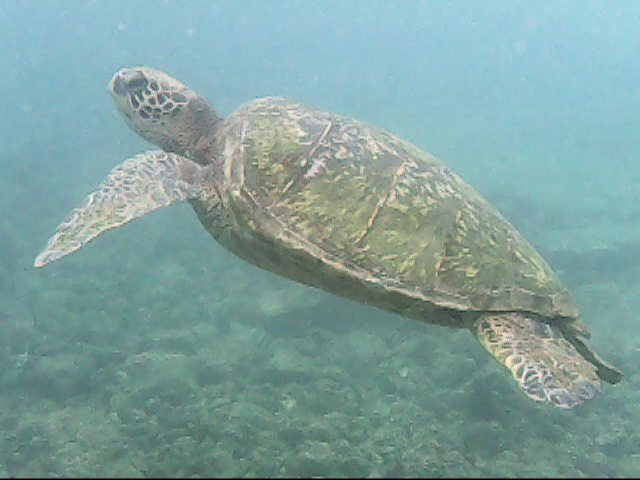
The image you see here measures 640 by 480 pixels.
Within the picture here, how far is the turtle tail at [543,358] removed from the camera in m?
3.16

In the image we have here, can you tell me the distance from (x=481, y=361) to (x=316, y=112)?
9.28 ft

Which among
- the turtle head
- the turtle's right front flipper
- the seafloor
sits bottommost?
the seafloor

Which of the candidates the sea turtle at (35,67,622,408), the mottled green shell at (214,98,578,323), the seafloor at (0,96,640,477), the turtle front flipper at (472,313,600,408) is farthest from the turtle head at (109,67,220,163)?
the turtle front flipper at (472,313,600,408)

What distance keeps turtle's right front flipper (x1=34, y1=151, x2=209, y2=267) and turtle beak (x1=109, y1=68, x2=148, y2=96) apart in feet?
2.35

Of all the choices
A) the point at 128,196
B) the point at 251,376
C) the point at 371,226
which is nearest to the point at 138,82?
the point at 128,196

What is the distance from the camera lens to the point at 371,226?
3.57 metres

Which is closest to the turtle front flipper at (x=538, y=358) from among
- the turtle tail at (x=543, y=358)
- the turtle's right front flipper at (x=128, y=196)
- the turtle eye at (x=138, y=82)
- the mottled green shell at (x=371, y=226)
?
the turtle tail at (x=543, y=358)

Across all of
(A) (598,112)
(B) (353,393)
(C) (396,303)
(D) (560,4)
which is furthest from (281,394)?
(D) (560,4)

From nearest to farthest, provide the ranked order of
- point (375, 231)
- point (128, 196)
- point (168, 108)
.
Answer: point (375, 231) < point (128, 196) < point (168, 108)

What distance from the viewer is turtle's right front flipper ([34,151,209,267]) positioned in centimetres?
374

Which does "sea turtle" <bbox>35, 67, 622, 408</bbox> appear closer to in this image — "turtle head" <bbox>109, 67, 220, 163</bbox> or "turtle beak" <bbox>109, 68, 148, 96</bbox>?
"turtle head" <bbox>109, 67, 220, 163</bbox>

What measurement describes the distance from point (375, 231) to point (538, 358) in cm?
129

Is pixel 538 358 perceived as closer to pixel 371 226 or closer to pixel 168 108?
pixel 371 226

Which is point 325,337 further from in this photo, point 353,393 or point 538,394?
point 538,394
